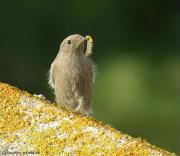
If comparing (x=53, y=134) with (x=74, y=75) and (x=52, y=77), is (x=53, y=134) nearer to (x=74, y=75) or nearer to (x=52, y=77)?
(x=74, y=75)

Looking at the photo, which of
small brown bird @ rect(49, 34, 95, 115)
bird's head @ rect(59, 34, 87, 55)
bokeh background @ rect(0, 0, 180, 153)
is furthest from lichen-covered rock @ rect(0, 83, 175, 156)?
bokeh background @ rect(0, 0, 180, 153)

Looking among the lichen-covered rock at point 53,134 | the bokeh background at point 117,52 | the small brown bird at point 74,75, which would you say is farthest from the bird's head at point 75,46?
the bokeh background at point 117,52

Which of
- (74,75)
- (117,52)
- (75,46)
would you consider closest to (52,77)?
(75,46)

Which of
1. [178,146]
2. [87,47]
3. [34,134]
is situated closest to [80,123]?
[34,134]

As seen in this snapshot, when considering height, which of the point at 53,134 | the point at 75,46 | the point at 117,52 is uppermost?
the point at 117,52

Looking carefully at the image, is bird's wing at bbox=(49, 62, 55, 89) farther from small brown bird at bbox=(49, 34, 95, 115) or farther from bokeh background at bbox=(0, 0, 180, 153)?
bokeh background at bbox=(0, 0, 180, 153)

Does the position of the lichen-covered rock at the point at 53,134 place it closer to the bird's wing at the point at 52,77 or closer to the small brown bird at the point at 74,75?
the small brown bird at the point at 74,75
